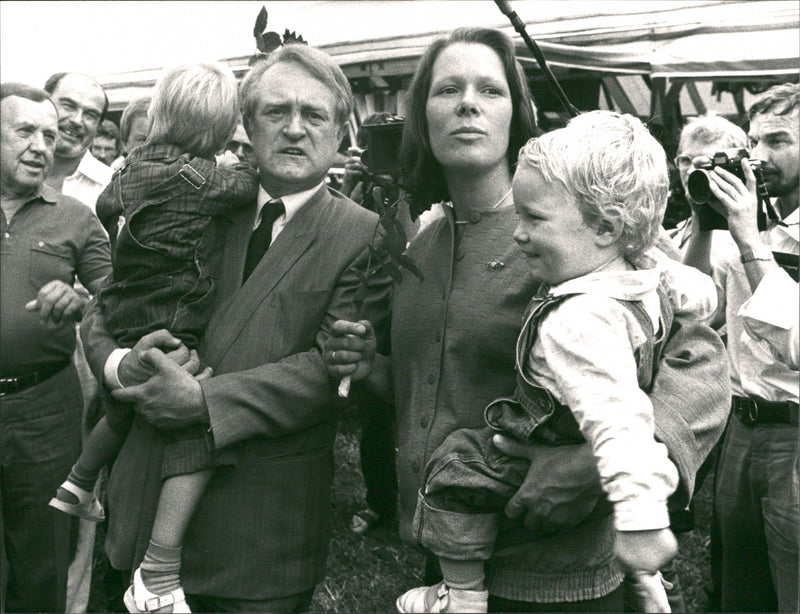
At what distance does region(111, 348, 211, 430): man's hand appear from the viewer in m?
2.25

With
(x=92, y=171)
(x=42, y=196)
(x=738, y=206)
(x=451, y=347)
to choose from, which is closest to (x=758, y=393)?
(x=738, y=206)

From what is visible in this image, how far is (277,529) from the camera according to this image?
2363 mm

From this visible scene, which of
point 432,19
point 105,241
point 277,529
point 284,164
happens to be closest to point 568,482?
point 277,529

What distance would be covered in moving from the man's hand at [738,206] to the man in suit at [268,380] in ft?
3.80

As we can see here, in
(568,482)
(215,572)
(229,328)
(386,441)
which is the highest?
(229,328)

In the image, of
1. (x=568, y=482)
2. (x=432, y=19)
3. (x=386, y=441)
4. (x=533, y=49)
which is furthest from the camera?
(x=432, y=19)

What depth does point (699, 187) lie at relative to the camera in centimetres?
295

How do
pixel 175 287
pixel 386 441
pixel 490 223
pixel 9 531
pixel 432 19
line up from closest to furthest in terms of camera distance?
pixel 490 223 → pixel 175 287 → pixel 9 531 → pixel 386 441 → pixel 432 19

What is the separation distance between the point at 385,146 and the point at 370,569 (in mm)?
2523

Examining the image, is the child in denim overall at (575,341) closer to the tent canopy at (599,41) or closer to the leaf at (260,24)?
the leaf at (260,24)

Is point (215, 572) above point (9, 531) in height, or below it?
above

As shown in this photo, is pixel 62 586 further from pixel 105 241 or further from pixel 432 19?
pixel 432 19

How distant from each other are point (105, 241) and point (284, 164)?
4.93 feet

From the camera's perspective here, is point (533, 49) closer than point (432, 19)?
Yes
